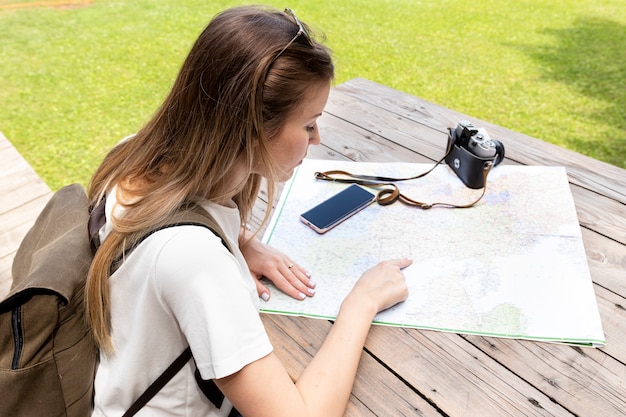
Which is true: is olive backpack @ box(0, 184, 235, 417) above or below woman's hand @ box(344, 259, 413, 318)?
above

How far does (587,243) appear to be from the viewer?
3.93 ft

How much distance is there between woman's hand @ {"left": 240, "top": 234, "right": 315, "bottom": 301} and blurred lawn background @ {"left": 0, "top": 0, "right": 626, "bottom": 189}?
2.31m

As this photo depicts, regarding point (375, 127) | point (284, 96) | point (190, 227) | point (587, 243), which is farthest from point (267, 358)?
point (375, 127)

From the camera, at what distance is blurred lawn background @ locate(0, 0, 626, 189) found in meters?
3.62

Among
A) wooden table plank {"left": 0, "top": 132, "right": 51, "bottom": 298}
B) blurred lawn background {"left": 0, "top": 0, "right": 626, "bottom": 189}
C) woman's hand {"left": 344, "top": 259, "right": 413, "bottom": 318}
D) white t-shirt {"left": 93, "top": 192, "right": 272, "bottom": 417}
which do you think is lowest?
blurred lawn background {"left": 0, "top": 0, "right": 626, "bottom": 189}

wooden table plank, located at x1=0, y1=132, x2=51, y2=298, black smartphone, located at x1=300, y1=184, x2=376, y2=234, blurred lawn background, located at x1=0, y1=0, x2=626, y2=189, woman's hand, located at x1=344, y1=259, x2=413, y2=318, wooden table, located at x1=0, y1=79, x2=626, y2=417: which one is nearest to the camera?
wooden table, located at x1=0, y1=79, x2=626, y2=417

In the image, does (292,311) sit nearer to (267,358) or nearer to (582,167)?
(267,358)

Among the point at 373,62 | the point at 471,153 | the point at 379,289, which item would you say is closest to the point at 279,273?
the point at 379,289

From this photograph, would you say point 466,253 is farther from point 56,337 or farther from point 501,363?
point 56,337

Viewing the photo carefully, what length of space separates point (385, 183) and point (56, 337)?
0.89 meters

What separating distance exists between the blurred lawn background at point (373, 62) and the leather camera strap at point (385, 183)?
2150mm

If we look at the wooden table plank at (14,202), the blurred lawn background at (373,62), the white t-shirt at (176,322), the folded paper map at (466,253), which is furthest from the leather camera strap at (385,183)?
the blurred lawn background at (373,62)

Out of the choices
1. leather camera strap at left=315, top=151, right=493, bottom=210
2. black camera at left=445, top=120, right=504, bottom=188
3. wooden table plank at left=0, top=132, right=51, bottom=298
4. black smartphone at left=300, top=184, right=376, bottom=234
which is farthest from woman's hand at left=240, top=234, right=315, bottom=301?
wooden table plank at left=0, top=132, right=51, bottom=298

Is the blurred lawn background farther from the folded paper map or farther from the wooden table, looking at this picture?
the wooden table
